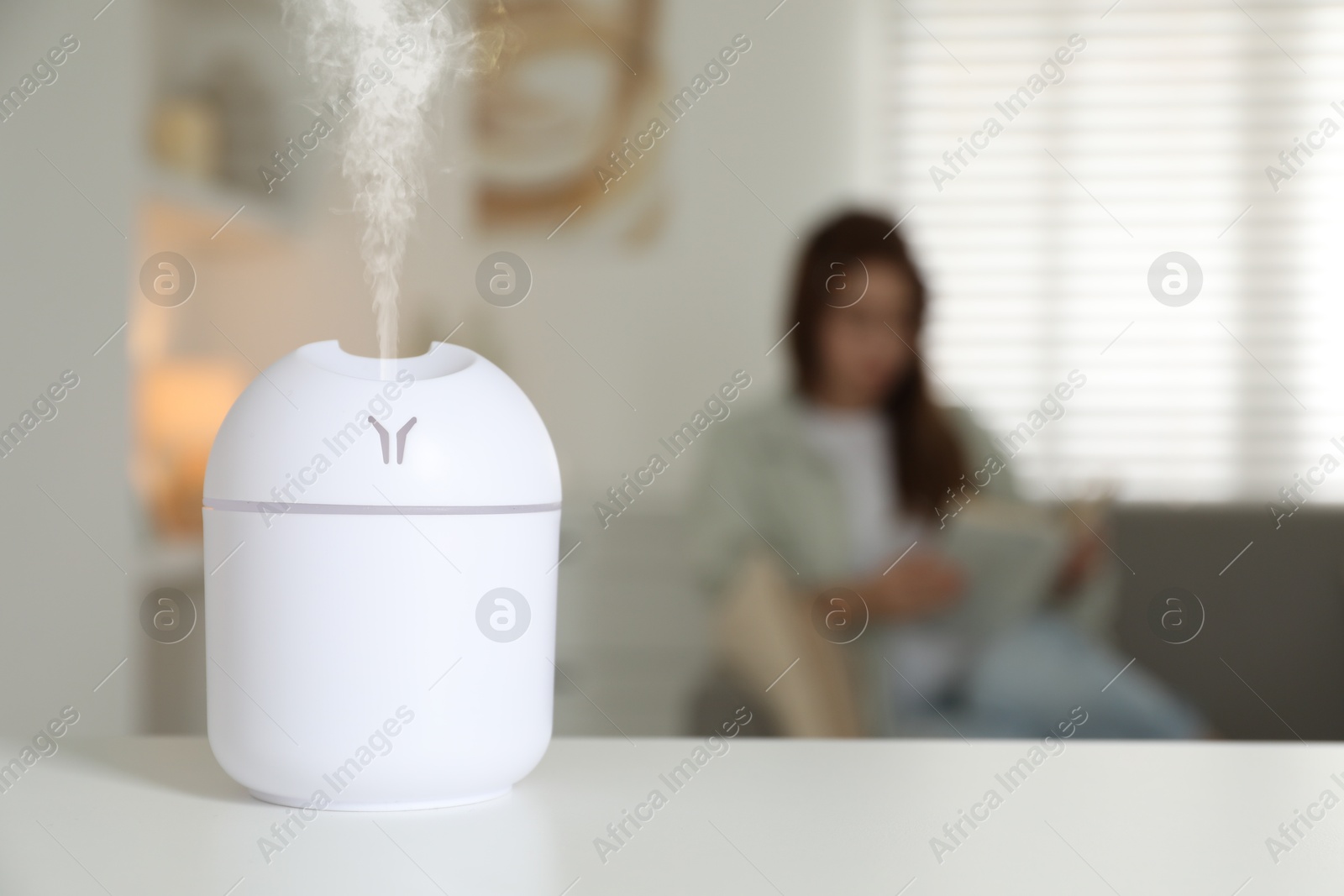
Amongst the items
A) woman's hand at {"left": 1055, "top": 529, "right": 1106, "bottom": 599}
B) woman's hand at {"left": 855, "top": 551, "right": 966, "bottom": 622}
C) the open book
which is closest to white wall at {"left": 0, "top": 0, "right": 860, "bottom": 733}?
woman's hand at {"left": 855, "top": 551, "right": 966, "bottom": 622}

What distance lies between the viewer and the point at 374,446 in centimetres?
47

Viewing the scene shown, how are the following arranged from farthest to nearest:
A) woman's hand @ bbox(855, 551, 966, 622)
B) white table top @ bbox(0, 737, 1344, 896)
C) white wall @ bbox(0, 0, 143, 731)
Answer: woman's hand @ bbox(855, 551, 966, 622), white wall @ bbox(0, 0, 143, 731), white table top @ bbox(0, 737, 1344, 896)

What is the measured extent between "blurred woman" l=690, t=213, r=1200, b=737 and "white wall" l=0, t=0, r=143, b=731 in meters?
0.95

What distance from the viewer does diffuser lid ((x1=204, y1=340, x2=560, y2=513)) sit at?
18.6 inches

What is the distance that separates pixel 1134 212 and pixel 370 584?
69.2 inches

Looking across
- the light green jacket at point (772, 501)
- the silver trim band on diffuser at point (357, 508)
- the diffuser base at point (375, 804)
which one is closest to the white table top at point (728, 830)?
the diffuser base at point (375, 804)

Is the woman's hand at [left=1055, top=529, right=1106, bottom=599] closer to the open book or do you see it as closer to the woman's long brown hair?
the open book

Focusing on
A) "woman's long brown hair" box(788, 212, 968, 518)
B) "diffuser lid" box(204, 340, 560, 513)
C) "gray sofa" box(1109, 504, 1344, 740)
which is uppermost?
"diffuser lid" box(204, 340, 560, 513)

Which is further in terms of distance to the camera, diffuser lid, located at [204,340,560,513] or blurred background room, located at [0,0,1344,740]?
blurred background room, located at [0,0,1344,740]

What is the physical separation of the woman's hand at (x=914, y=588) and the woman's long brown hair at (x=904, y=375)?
0.27 feet

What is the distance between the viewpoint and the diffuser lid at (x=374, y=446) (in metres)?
0.47

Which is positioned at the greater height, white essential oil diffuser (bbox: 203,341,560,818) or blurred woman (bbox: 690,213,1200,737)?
white essential oil diffuser (bbox: 203,341,560,818)

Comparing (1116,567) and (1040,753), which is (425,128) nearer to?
(1040,753)

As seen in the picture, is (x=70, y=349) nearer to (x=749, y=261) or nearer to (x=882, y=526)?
(x=749, y=261)
